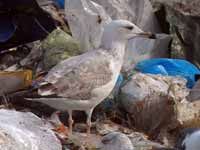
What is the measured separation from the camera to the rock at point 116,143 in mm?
3379

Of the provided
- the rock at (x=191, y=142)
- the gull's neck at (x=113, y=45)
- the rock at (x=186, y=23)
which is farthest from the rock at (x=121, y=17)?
the rock at (x=191, y=142)

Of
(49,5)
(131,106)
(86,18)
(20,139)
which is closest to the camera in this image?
(20,139)

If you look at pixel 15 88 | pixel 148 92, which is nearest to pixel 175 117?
pixel 148 92

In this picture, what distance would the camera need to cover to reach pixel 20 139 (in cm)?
302

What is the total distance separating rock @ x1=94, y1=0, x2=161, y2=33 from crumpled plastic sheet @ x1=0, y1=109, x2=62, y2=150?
70.8 inches

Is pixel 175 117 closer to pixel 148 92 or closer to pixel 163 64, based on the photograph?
pixel 148 92

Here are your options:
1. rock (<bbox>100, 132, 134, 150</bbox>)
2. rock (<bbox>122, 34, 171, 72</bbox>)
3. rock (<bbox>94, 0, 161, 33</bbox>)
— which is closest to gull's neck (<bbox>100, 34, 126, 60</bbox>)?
rock (<bbox>100, 132, 134, 150</bbox>)

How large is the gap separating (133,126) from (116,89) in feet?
0.94

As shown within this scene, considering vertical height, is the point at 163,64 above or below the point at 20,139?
below

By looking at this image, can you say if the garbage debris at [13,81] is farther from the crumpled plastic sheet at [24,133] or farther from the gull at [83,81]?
the crumpled plastic sheet at [24,133]

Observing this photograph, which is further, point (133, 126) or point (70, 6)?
point (70, 6)

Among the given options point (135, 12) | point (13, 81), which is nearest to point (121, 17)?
point (135, 12)

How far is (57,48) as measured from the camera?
15.1 ft

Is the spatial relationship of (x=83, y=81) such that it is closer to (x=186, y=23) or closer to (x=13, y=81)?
(x=13, y=81)
